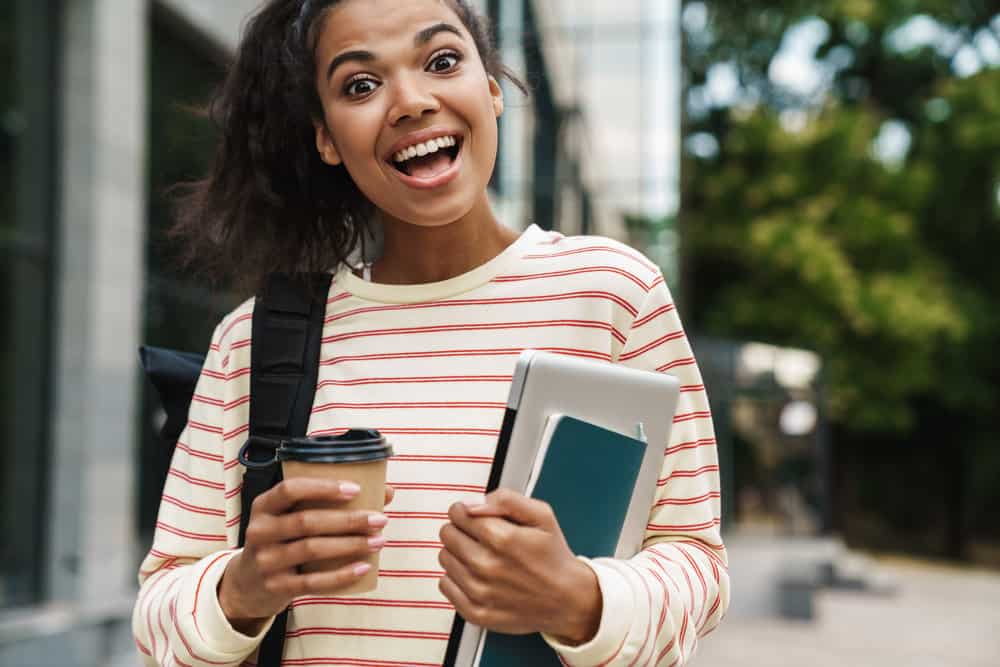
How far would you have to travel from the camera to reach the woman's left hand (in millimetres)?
1154

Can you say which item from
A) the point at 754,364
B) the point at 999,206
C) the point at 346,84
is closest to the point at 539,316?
the point at 346,84

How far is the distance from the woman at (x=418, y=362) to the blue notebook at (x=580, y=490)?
23 mm

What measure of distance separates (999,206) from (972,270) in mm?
1628

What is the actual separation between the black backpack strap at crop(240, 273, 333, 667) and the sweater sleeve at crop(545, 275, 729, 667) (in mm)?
421

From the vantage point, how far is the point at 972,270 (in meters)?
24.3

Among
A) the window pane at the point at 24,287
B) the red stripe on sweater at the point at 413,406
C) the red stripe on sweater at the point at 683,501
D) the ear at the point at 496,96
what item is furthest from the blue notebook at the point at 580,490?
the window pane at the point at 24,287

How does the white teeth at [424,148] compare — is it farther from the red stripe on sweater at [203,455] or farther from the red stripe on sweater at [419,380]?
the red stripe on sweater at [203,455]

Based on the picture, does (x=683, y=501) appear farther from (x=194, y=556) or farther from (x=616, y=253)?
(x=194, y=556)

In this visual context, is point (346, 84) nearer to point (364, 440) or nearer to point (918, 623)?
point (364, 440)

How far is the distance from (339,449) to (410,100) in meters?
0.48

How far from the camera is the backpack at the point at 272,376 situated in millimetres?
1489

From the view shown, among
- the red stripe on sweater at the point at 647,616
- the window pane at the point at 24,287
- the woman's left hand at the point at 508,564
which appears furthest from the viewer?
the window pane at the point at 24,287

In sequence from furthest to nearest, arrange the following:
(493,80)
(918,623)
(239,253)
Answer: (918,623)
(239,253)
(493,80)

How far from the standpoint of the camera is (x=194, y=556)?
155 centimetres
